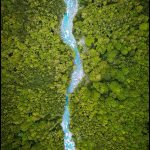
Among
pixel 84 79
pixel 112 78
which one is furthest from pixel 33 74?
pixel 112 78

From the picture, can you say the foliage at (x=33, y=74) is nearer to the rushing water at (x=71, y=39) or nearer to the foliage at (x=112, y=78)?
the rushing water at (x=71, y=39)

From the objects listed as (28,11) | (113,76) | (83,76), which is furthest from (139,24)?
(28,11)

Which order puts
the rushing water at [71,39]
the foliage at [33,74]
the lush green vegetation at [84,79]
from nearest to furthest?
the lush green vegetation at [84,79], the foliage at [33,74], the rushing water at [71,39]

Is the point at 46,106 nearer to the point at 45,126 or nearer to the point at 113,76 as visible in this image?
the point at 45,126

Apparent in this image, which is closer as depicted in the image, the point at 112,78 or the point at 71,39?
the point at 112,78

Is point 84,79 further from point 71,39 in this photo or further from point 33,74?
point 33,74

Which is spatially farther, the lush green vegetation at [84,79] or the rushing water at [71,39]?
the rushing water at [71,39]

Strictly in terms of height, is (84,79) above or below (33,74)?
below

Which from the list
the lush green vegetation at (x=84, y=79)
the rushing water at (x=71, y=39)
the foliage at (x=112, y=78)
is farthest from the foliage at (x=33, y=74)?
the foliage at (x=112, y=78)
